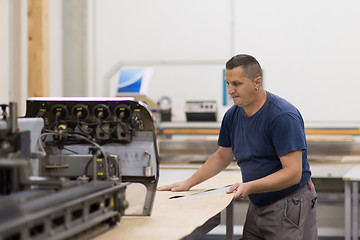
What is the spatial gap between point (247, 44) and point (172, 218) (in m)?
3.11

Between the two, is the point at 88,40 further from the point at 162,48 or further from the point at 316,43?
the point at 316,43

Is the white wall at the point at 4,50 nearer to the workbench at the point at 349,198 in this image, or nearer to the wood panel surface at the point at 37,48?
the wood panel surface at the point at 37,48

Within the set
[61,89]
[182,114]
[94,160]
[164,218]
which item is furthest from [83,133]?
[61,89]

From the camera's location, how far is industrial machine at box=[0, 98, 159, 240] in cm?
126

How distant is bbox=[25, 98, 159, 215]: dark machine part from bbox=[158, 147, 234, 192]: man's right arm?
1.83ft

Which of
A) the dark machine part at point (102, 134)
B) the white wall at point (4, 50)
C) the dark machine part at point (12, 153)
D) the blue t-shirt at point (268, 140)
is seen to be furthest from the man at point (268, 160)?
the white wall at point (4, 50)

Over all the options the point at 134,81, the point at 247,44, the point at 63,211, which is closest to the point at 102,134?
the point at 63,211

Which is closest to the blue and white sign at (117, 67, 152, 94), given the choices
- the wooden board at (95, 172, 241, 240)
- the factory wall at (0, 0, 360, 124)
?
the factory wall at (0, 0, 360, 124)

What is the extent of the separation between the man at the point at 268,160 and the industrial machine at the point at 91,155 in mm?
505

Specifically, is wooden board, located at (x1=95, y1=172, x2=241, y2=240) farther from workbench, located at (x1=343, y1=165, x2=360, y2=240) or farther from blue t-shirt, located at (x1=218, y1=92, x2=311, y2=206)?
workbench, located at (x1=343, y1=165, x2=360, y2=240)

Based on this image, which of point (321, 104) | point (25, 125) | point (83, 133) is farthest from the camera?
point (321, 104)

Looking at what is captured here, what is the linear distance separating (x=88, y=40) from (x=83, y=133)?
3.30m

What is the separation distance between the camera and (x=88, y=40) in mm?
4922

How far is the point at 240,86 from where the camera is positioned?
2164 mm
